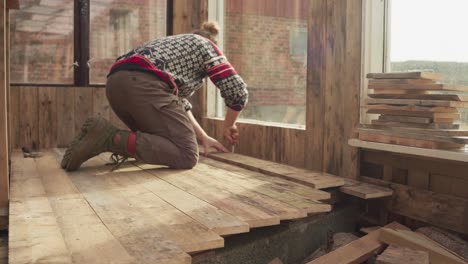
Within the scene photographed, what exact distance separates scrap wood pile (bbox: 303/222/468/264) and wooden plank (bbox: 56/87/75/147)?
10.6 ft

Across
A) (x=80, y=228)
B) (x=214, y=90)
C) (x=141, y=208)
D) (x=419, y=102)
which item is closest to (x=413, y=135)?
(x=419, y=102)

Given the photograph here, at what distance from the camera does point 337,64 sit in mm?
3012

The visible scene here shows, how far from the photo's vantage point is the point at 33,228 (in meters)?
1.80

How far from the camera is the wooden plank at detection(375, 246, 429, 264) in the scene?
191 centimetres

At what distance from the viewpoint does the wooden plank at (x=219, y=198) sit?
80.3 inches

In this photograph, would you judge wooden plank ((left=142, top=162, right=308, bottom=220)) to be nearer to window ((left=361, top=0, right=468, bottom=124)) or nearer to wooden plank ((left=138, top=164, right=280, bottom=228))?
wooden plank ((left=138, top=164, right=280, bottom=228))

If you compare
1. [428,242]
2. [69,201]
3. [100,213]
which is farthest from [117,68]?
[428,242]

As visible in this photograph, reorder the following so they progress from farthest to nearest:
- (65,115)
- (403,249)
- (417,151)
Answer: (65,115), (417,151), (403,249)

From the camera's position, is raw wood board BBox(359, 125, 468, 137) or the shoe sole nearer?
→ raw wood board BBox(359, 125, 468, 137)

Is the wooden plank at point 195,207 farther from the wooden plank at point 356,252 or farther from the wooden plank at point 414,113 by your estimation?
the wooden plank at point 414,113

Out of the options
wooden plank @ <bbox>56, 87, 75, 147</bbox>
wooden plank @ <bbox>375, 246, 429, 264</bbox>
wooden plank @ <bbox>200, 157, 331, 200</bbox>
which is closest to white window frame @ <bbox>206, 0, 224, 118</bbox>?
wooden plank @ <bbox>56, 87, 75, 147</bbox>

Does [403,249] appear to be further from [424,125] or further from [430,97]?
[430,97]

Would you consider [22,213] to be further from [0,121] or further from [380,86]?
[380,86]

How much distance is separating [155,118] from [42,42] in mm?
2026
